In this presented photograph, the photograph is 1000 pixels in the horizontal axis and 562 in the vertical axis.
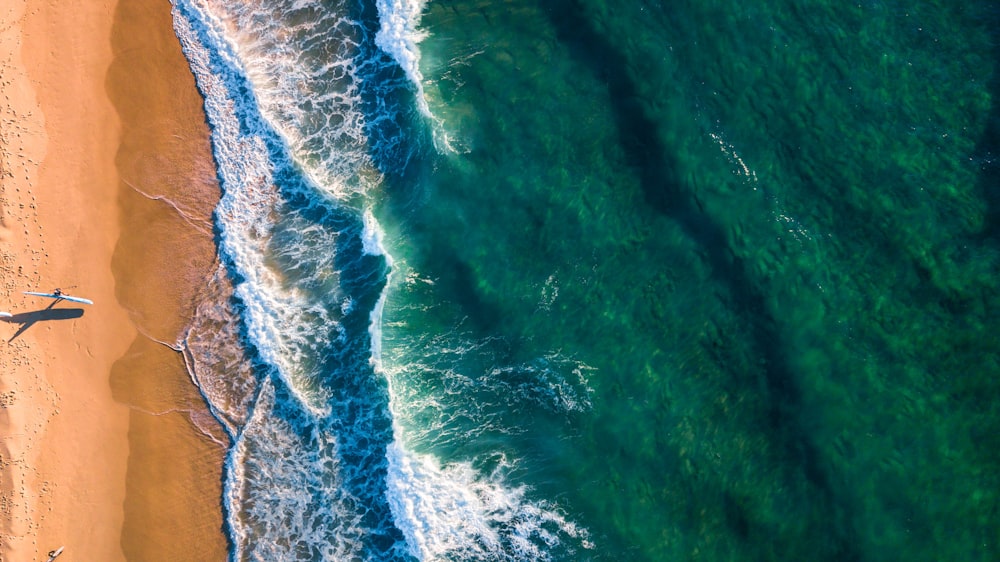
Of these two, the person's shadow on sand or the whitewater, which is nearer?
the whitewater

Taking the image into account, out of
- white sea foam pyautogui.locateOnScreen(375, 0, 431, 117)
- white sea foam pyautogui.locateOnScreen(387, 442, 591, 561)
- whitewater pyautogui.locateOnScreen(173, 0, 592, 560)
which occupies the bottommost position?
white sea foam pyautogui.locateOnScreen(387, 442, 591, 561)

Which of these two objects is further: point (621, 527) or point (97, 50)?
point (97, 50)

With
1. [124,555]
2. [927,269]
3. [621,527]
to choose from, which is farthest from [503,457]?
[927,269]

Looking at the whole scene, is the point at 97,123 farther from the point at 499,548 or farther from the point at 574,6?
the point at 499,548

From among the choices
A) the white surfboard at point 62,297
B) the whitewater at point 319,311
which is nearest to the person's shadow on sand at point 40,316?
the white surfboard at point 62,297

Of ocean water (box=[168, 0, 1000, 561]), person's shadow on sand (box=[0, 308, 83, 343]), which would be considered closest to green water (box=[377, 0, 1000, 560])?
ocean water (box=[168, 0, 1000, 561])

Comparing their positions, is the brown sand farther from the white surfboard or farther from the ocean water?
the ocean water
